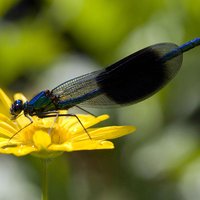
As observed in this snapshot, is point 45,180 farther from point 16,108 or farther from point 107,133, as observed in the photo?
point 16,108

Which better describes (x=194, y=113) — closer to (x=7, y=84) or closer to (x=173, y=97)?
(x=173, y=97)

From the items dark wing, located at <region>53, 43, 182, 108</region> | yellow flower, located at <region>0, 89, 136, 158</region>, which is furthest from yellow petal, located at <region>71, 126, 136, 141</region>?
dark wing, located at <region>53, 43, 182, 108</region>

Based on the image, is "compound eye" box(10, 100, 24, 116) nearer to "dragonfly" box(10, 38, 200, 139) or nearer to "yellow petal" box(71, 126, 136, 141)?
"dragonfly" box(10, 38, 200, 139)

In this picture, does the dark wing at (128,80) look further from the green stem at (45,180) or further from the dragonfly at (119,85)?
the green stem at (45,180)

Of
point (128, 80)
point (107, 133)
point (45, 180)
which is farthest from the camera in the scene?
point (128, 80)

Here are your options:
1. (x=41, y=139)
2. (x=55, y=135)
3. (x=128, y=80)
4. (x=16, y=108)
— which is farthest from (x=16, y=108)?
(x=128, y=80)

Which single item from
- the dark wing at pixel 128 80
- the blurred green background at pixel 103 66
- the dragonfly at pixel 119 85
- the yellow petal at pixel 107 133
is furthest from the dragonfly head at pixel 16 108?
the blurred green background at pixel 103 66

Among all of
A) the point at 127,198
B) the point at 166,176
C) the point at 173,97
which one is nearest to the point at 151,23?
the point at 173,97
